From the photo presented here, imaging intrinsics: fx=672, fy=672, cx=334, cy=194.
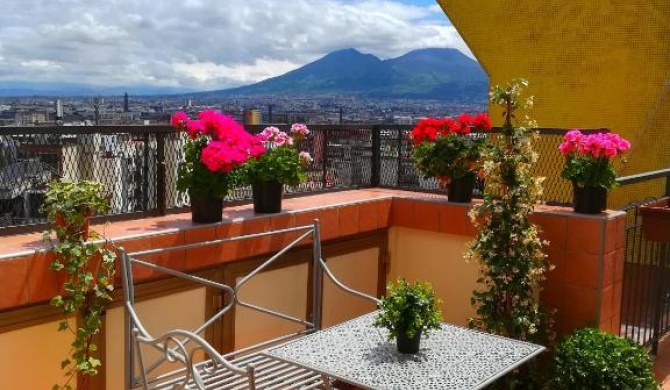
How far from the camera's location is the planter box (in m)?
4.09

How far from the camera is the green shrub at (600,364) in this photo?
3543 mm

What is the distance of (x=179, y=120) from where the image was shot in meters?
3.79

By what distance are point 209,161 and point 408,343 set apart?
142cm

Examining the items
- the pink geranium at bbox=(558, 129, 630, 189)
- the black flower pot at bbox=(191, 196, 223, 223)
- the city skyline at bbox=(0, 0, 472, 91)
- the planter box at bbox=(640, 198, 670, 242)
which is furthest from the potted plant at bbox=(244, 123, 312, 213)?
the city skyline at bbox=(0, 0, 472, 91)

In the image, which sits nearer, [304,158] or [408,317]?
[408,317]

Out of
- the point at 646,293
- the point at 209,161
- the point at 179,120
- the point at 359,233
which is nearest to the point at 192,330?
the point at 209,161

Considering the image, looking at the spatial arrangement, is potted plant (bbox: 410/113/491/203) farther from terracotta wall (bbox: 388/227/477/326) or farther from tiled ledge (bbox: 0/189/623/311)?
terracotta wall (bbox: 388/227/477/326)

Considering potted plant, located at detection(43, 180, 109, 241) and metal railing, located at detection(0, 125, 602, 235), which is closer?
potted plant, located at detection(43, 180, 109, 241)

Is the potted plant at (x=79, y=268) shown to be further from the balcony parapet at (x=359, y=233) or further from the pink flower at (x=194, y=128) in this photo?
the pink flower at (x=194, y=128)

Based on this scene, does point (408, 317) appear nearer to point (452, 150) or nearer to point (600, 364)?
point (600, 364)

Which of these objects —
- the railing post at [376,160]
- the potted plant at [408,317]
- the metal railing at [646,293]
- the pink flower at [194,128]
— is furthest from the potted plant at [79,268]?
the metal railing at [646,293]

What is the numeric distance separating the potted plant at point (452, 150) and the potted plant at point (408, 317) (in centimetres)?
167

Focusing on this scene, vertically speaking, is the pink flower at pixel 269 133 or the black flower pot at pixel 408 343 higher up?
the pink flower at pixel 269 133

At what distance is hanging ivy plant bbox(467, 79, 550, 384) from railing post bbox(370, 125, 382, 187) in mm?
1559
